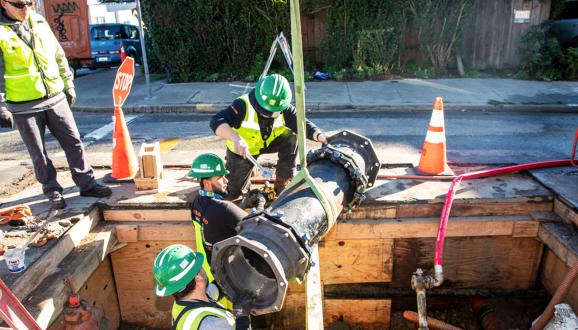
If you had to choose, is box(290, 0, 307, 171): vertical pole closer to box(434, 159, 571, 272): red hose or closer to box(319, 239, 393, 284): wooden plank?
box(434, 159, 571, 272): red hose

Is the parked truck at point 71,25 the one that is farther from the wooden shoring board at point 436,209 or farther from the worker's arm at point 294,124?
the wooden shoring board at point 436,209

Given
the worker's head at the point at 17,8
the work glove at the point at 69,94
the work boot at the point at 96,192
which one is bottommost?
the work boot at the point at 96,192

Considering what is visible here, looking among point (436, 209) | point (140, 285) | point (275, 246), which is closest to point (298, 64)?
point (275, 246)

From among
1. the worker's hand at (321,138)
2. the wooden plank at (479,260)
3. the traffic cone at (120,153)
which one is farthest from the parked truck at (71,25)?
the wooden plank at (479,260)

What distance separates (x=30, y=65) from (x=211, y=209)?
6.67 feet

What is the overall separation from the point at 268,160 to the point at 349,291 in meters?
1.99

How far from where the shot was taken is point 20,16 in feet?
12.2

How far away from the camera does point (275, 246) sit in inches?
85.9

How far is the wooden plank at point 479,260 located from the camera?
434cm

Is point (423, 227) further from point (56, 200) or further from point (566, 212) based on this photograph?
point (56, 200)

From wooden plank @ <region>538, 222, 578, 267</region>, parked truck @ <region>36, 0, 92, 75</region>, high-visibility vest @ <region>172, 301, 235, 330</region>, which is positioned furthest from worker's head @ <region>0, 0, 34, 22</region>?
parked truck @ <region>36, 0, 92, 75</region>

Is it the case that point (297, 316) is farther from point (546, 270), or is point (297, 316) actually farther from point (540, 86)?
point (540, 86)

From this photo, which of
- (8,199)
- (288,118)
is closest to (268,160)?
(288,118)

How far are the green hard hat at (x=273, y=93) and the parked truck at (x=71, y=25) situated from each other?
14.2m
